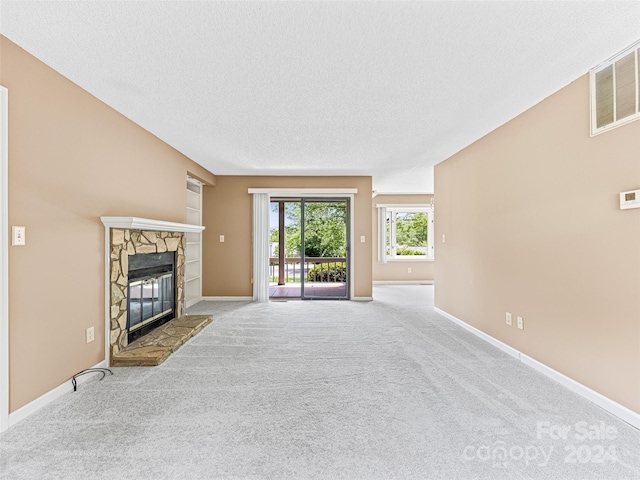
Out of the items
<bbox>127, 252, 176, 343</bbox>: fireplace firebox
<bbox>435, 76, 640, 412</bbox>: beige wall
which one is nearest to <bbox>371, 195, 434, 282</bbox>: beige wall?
<bbox>435, 76, 640, 412</bbox>: beige wall

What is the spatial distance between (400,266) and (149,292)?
6032mm

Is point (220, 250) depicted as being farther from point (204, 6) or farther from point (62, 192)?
point (204, 6)

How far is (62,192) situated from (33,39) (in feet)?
3.23

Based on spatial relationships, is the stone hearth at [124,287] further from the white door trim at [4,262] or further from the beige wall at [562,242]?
the beige wall at [562,242]

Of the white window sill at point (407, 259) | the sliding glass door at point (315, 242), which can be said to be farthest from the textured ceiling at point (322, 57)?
the white window sill at point (407, 259)

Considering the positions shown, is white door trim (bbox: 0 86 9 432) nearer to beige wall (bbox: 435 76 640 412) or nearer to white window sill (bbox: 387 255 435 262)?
beige wall (bbox: 435 76 640 412)

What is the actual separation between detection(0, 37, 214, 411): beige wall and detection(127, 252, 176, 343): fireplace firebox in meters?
0.46

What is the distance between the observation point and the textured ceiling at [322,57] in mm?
1477

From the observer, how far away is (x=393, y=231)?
7.58 meters

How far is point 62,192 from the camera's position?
6.83ft

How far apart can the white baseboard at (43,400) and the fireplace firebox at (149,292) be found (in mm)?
614

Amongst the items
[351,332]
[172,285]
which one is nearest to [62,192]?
[172,285]

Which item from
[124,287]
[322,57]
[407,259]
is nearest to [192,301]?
[124,287]

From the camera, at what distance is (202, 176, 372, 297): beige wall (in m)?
5.35
